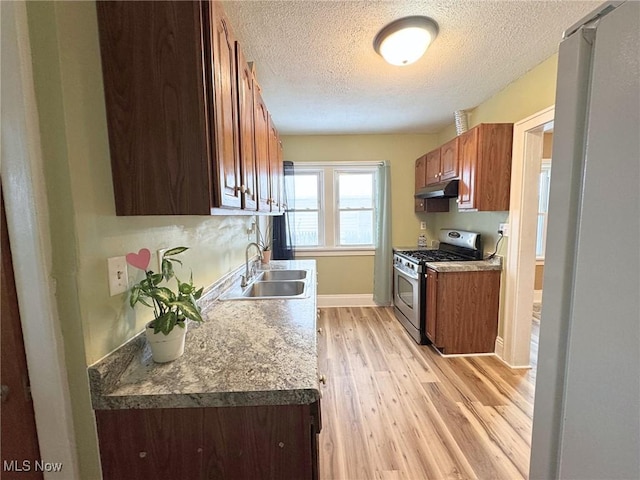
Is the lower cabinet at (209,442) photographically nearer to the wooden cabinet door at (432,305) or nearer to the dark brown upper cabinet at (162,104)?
the dark brown upper cabinet at (162,104)

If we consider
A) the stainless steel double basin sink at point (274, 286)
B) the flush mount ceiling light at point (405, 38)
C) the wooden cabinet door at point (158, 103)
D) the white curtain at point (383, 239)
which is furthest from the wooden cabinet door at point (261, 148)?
the white curtain at point (383, 239)

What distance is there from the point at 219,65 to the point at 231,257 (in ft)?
4.85

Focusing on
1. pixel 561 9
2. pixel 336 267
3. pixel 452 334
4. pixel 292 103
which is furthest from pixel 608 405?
pixel 336 267

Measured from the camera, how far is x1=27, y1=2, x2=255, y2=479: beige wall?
697 mm

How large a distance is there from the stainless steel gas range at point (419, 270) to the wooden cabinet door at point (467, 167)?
1.57 feet

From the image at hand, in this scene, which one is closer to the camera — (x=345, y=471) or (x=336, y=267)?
(x=345, y=471)

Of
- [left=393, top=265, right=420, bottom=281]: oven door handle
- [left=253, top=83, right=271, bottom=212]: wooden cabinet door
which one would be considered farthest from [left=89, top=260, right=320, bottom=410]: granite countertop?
[left=393, top=265, right=420, bottom=281]: oven door handle

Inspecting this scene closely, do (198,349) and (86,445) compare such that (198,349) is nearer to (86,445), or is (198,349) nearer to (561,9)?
(86,445)

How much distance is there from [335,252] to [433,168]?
1.70 metres

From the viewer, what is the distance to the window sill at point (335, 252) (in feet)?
13.2

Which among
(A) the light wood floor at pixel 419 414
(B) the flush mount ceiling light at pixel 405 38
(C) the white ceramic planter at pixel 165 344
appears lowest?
(A) the light wood floor at pixel 419 414

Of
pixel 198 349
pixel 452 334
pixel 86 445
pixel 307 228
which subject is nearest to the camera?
pixel 86 445

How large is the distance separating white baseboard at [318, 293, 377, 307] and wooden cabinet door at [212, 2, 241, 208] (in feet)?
10.1

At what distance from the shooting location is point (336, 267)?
4.04m
